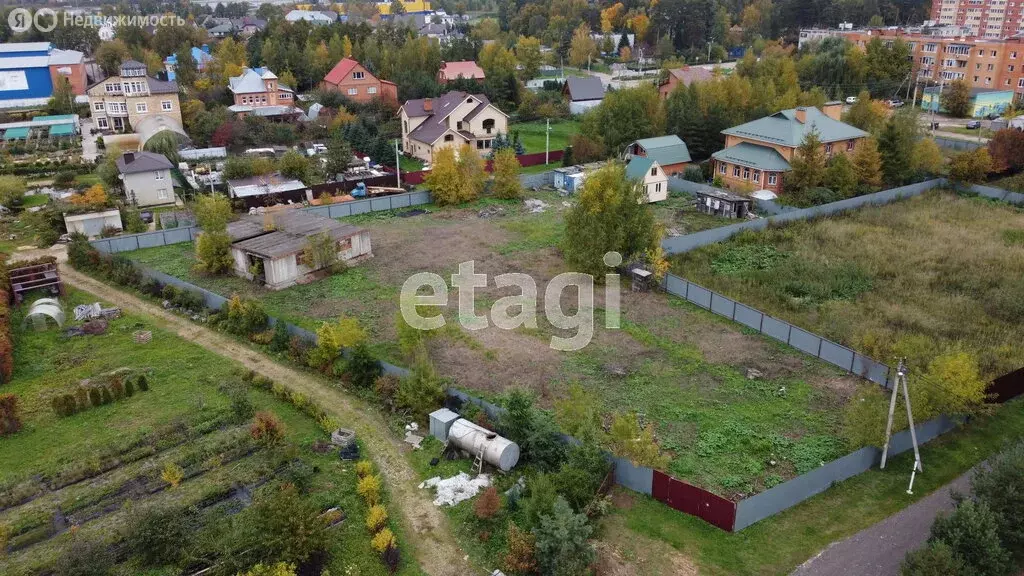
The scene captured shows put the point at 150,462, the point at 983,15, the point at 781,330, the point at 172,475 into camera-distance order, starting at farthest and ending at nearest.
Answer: the point at 983,15 < the point at 781,330 < the point at 150,462 < the point at 172,475

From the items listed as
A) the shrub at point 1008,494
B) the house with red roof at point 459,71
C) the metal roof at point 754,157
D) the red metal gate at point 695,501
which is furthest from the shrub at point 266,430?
the house with red roof at point 459,71

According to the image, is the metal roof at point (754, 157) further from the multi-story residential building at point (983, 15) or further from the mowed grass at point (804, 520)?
the multi-story residential building at point (983, 15)

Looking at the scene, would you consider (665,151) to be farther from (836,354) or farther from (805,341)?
(836,354)

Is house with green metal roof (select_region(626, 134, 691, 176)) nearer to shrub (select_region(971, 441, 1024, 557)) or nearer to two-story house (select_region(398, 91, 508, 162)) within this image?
two-story house (select_region(398, 91, 508, 162))

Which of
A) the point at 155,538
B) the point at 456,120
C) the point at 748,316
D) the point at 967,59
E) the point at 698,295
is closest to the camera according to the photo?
the point at 155,538

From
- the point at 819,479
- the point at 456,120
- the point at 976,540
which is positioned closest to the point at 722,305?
the point at 819,479

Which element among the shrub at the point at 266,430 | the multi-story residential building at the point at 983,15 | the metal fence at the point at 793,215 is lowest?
the shrub at the point at 266,430

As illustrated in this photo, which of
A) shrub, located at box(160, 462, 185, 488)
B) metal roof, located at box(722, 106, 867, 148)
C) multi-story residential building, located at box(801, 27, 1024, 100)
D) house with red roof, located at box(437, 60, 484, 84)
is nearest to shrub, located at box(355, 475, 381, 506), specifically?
shrub, located at box(160, 462, 185, 488)
